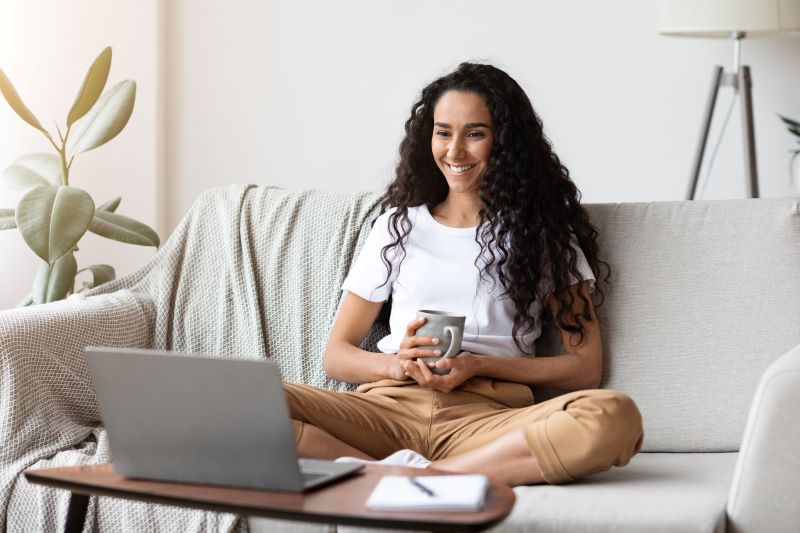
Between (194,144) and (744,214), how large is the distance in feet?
7.21

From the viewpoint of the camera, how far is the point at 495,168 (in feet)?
7.04

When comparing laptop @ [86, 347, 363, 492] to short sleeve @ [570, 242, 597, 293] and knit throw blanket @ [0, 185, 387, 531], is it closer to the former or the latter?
knit throw blanket @ [0, 185, 387, 531]

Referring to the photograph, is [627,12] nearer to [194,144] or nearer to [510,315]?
[194,144]

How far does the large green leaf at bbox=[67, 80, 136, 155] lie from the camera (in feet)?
8.93

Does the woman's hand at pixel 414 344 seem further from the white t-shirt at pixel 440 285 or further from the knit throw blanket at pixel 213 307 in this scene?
the knit throw blanket at pixel 213 307

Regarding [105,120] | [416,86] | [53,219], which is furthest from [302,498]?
[416,86]

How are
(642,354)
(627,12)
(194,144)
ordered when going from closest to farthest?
1. (642,354)
2. (627,12)
3. (194,144)

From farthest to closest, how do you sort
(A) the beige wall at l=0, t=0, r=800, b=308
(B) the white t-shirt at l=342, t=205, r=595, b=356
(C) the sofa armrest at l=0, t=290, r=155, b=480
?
1. (A) the beige wall at l=0, t=0, r=800, b=308
2. (B) the white t-shirt at l=342, t=205, r=595, b=356
3. (C) the sofa armrest at l=0, t=290, r=155, b=480

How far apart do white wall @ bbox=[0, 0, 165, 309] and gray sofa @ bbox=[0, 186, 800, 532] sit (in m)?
1.01

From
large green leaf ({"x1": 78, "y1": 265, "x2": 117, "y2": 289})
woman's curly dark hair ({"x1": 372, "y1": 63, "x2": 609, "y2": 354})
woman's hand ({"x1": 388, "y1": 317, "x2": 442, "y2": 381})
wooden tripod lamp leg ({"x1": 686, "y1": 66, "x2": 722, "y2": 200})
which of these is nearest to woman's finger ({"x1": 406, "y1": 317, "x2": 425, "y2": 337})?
woman's hand ({"x1": 388, "y1": 317, "x2": 442, "y2": 381})

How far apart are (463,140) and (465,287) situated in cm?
31

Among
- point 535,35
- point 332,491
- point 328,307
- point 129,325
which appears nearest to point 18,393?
point 129,325

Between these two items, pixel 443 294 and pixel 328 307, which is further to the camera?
pixel 328 307

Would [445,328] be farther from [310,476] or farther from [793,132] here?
[793,132]
